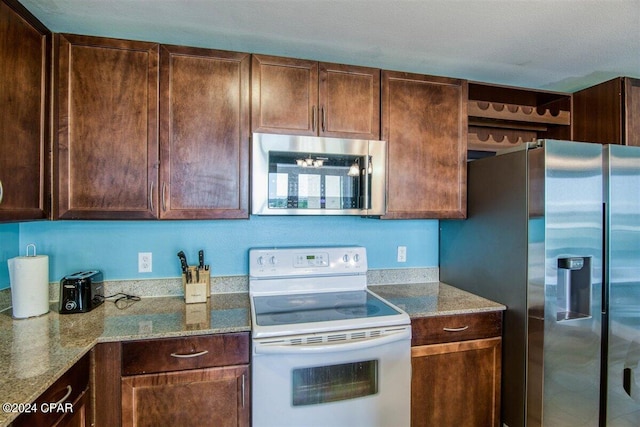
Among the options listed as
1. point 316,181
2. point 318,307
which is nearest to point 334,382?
point 318,307

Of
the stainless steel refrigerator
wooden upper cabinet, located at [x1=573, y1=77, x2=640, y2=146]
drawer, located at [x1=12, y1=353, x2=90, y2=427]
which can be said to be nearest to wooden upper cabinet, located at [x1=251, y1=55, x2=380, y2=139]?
the stainless steel refrigerator

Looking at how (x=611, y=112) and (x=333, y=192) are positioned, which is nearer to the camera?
(x=333, y=192)

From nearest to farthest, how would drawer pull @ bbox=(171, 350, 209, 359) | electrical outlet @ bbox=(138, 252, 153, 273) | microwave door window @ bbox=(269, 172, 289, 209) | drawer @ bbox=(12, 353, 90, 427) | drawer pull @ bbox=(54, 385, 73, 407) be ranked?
drawer @ bbox=(12, 353, 90, 427), drawer pull @ bbox=(54, 385, 73, 407), drawer pull @ bbox=(171, 350, 209, 359), microwave door window @ bbox=(269, 172, 289, 209), electrical outlet @ bbox=(138, 252, 153, 273)

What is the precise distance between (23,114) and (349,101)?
1.49m

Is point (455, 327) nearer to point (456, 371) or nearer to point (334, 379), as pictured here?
point (456, 371)

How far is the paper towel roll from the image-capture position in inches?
58.2

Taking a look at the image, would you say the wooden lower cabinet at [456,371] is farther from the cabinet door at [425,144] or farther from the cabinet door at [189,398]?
the cabinet door at [189,398]

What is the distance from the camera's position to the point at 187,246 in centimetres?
194

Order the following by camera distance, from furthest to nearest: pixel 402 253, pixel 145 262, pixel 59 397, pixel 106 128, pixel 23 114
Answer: pixel 402 253, pixel 145 262, pixel 106 128, pixel 23 114, pixel 59 397

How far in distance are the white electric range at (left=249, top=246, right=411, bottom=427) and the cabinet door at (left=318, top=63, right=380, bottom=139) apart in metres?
0.96

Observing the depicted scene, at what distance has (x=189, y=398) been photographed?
138 centimetres

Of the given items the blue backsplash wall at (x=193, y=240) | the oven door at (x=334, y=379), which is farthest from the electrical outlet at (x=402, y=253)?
the oven door at (x=334, y=379)

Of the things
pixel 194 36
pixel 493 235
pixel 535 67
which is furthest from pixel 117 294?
pixel 535 67

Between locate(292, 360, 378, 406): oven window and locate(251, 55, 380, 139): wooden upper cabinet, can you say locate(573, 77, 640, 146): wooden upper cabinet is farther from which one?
locate(292, 360, 378, 406): oven window
